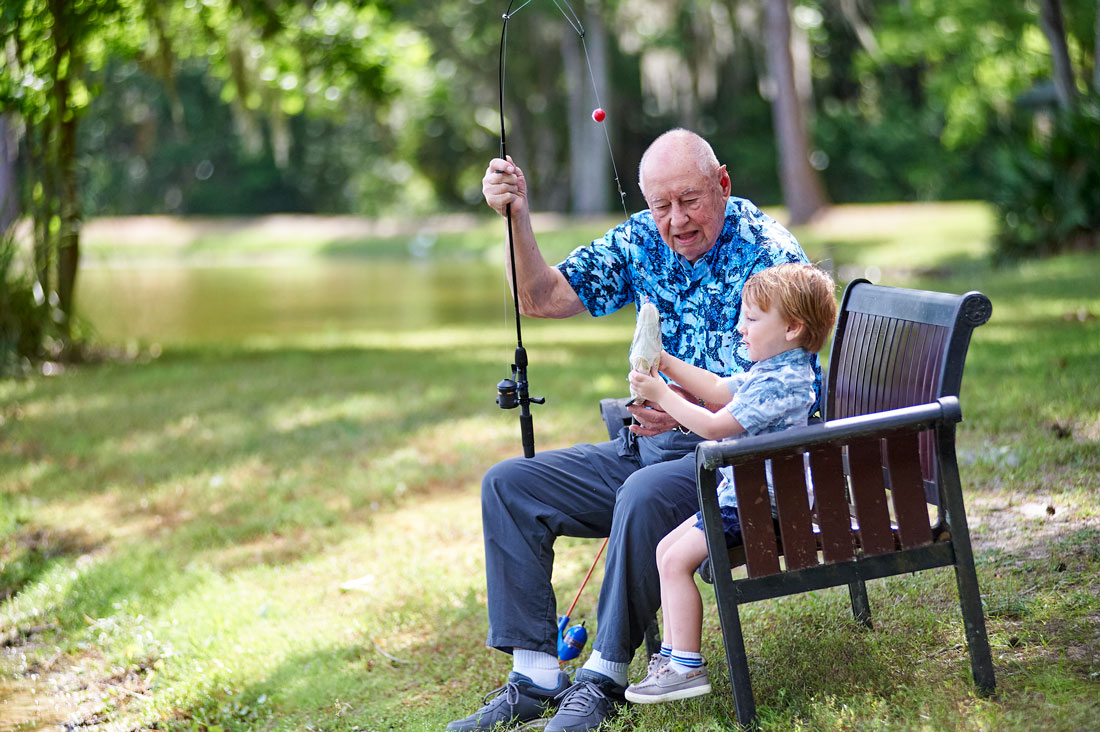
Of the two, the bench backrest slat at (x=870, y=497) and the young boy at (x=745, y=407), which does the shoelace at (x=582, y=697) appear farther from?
the bench backrest slat at (x=870, y=497)

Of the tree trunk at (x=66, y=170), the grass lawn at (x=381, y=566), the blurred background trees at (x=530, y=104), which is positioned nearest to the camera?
the grass lawn at (x=381, y=566)

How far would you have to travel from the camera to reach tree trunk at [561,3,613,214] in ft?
96.4

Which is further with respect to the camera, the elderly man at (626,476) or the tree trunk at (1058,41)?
the tree trunk at (1058,41)

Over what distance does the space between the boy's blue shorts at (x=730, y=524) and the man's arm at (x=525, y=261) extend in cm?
97

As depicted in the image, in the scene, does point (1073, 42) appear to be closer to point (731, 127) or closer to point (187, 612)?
point (731, 127)

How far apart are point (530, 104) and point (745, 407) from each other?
34309 millimetres

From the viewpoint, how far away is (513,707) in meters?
3.11

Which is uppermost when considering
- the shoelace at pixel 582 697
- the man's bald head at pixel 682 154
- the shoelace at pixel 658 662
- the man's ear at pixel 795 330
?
the man's bald head at pixel 682 154

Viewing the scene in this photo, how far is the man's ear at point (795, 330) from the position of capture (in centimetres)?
289

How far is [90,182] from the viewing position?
9977 millimetres

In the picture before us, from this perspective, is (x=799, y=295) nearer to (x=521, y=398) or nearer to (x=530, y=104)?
(x=521, y=398)

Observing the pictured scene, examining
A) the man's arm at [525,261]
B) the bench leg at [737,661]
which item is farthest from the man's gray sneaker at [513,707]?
the man's arm at [525,261]

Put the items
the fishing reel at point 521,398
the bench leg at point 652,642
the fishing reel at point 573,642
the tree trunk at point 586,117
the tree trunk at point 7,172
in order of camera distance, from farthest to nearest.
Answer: the tree trunk at point 586,117 → the tree trunk at point 7,172 → the fishing reel at point 573,642 → the bench leg at point 652,642 → the fishing reel at point 521,398

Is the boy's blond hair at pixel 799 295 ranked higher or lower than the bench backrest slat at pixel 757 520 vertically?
higher
